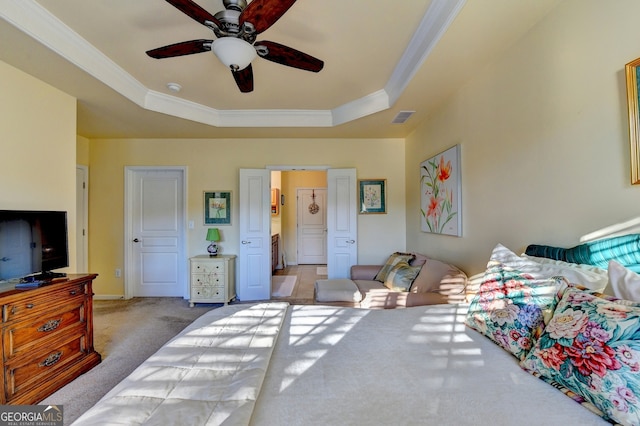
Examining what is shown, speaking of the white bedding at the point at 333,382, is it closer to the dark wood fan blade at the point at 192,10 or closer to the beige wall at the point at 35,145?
the dark wood fan blade at the point at 192,10

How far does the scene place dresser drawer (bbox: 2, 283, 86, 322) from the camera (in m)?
1.76

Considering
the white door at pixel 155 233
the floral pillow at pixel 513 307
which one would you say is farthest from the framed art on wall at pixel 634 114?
the white door at pixel 155 233

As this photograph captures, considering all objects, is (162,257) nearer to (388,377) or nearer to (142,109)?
(142,109)

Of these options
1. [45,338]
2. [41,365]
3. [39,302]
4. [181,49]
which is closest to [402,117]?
[181,49]

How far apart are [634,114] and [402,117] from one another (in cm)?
233

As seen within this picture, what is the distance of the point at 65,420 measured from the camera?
1.74 m

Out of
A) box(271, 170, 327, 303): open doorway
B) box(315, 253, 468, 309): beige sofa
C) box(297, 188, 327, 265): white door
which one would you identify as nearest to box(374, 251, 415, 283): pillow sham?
box(315, 253, 468, 309): beige sofa

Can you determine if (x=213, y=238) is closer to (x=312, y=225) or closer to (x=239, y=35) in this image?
(x=239, y=35)

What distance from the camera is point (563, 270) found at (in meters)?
1.26

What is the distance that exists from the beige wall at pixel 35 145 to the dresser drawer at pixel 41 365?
0.98m

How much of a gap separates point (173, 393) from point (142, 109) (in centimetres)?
321

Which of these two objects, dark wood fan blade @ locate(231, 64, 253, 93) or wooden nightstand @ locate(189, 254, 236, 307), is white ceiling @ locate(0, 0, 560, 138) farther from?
wooden nightstand @ locate(189, 254, 236, 307)

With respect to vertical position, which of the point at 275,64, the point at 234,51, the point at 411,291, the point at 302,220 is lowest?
the point at 411,291

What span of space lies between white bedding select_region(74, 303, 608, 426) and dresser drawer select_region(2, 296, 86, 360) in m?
1.39
